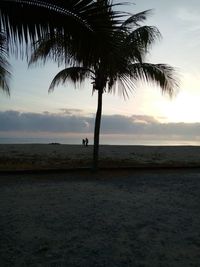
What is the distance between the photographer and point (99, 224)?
211 inches

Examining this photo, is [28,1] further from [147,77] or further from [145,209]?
[147,77]

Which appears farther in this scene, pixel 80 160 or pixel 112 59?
pixel 80 160

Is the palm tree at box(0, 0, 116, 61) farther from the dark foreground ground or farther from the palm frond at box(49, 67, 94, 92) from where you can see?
the palm frond at box(49, 67, 94, 92)

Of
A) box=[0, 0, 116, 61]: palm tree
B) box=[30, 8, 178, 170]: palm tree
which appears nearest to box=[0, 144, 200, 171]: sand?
box=[30, 8, 178, 170]: palm tree

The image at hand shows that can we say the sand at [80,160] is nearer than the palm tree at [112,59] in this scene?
No

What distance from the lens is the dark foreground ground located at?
160 inches

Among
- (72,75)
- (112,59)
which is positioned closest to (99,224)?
(112,59)

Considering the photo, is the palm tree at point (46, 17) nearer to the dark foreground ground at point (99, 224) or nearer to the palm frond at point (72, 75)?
the dark foreground ground at point (99, 224)

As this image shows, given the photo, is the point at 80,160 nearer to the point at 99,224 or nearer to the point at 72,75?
the point at 72,75

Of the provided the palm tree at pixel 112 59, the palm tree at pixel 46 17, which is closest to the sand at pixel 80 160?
the palm tree at pixel 112 59

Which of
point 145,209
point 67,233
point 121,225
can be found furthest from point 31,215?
point 145,209

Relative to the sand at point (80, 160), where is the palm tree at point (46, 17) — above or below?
above

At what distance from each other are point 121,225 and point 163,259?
4.54ft

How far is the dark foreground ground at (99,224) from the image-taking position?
406 centimetres
